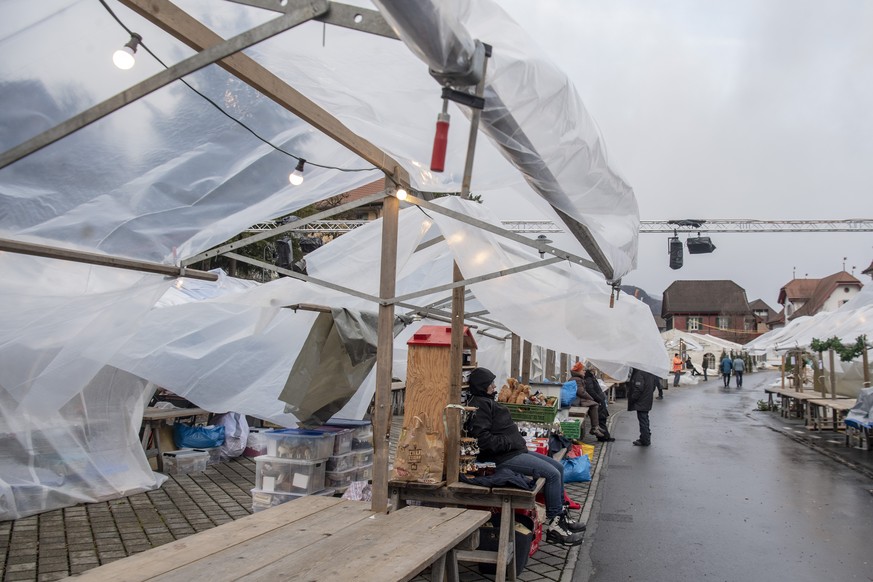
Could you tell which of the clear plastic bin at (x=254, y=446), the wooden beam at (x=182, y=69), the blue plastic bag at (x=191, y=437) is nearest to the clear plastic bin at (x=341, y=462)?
the blue plastic bag at (x=191, y=437)

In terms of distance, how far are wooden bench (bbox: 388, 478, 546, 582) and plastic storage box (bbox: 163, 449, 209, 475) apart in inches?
190

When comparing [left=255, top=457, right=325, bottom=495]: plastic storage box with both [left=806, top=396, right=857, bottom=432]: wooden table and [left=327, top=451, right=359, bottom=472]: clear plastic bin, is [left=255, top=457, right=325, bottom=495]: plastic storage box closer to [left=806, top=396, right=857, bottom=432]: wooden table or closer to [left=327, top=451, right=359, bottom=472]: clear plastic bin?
[left=327, top=451, right=359, bottom=472]: clear plastic bin

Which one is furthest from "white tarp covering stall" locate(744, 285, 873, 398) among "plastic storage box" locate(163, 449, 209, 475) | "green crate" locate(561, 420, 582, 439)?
"plastic storage box" locate(163, 449, 209, 475)

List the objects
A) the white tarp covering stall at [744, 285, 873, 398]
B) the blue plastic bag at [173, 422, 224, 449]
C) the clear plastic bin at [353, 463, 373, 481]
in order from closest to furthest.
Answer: the clear plastic bin at [353, 463, 373, 481], the blue plastic bag at [173, 422, 224, 449], the white tarp covering stall at [744, 285, 873, 398]

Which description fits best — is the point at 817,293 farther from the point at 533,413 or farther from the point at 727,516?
the point at 533,413

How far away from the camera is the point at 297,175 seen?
4.77 m

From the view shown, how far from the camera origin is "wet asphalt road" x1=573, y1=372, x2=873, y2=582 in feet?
20.2

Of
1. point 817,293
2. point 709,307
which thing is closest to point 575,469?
point 817,293

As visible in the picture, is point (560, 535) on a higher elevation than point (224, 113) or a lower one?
lower

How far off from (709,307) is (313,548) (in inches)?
4147

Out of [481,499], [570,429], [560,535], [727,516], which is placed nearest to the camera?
[481,499]

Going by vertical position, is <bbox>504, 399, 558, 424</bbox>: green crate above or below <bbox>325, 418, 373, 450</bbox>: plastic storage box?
above

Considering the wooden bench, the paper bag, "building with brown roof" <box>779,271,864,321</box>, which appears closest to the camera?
the wooden bench

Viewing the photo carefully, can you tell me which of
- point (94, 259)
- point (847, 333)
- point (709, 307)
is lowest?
point (94, 259)
